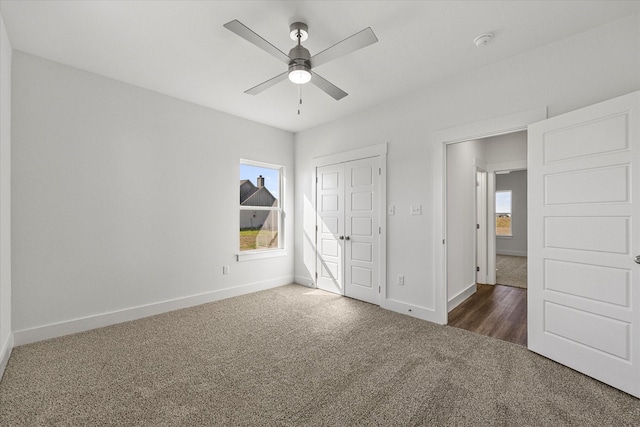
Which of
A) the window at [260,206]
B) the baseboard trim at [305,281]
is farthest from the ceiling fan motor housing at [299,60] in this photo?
the baseboard trim at [305,281]

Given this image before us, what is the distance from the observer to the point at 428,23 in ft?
7.35

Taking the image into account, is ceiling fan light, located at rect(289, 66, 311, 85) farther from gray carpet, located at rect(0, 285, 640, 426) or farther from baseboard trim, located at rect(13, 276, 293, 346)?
baseboard trim, located at rect(13, 276, 293, 346)

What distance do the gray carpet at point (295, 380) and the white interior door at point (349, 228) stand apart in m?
1.02

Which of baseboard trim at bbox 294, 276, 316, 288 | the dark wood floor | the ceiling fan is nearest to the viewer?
the ceiling fan

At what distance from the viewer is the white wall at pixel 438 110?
7.34ft

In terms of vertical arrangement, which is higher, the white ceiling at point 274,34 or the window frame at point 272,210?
the white ceiling at point 274,34

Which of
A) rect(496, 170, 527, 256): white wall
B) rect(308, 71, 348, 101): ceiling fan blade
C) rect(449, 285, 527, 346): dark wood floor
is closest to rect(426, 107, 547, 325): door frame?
rect(449, 285, 527, 346): dark wood floor

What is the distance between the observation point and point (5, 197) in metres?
2.37

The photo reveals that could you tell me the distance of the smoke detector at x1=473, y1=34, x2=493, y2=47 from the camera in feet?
7.79

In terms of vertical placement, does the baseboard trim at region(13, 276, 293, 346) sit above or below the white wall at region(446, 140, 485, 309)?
below

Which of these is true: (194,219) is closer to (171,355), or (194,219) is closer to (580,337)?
(171,355)

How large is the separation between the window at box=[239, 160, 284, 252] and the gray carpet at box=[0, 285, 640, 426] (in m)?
1.76

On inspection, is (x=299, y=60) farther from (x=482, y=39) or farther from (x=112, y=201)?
(x=112, y=201)

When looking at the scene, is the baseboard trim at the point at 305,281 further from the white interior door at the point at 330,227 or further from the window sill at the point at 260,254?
the window sill at the point at 260,254
